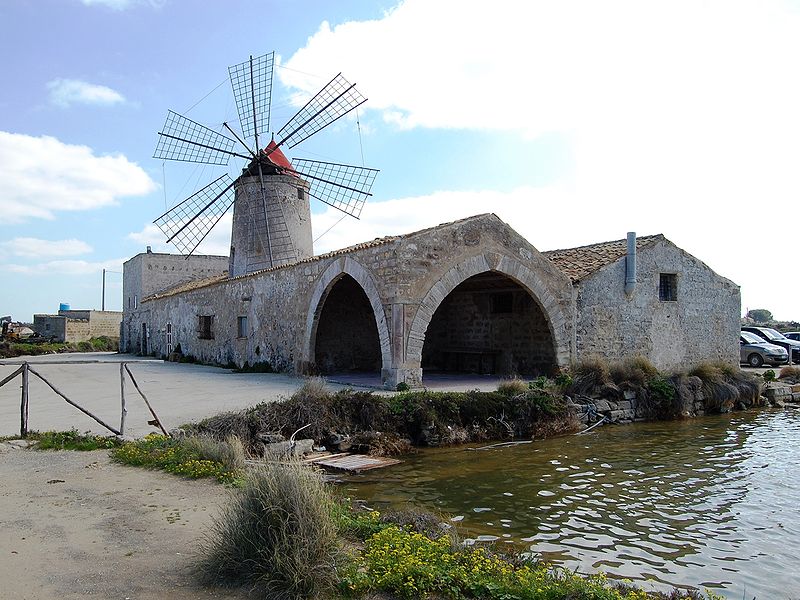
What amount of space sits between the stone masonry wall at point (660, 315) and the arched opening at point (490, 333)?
1.28 meters

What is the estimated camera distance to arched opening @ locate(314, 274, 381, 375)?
17266 mm

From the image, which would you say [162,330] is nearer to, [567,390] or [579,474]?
[567,390]

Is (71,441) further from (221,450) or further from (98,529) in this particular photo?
(98,529)

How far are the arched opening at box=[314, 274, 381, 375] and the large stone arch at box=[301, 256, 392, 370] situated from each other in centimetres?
133

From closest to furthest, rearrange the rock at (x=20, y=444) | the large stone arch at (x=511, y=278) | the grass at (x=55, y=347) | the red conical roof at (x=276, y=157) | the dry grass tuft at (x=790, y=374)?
the rock at (x=20, y=444), the large stone arch at (x=511, y=278), the dry grass tuft at (x=790, y=374), the red conical roof at (x=276, y=157), the grass at (x=55, y=347)

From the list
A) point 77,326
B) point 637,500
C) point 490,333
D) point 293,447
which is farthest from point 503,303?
point 77,326

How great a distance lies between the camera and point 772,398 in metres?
16.2

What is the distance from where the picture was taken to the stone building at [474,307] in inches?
511

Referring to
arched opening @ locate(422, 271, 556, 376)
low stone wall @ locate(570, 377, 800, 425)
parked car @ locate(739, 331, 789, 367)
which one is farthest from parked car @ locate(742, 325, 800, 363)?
arched opening @ locate(422, 271, 556, 376)

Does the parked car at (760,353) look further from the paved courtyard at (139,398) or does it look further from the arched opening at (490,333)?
the paved courtyard at (139,398)

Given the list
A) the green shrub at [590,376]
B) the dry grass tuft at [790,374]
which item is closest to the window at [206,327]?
the green shrub at [590,376]

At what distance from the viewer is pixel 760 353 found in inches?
869

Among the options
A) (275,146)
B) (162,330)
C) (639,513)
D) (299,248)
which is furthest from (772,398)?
(162,330)

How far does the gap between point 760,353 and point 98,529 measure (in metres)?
22.6
